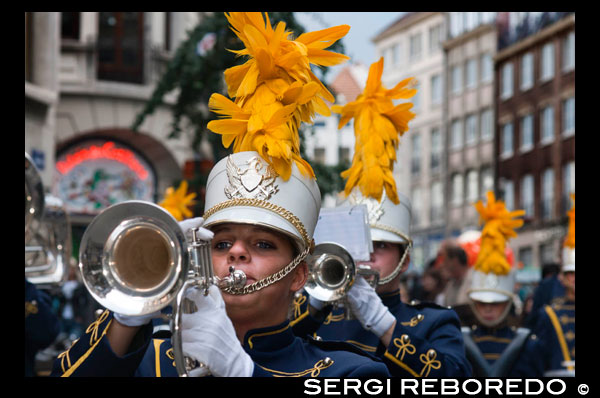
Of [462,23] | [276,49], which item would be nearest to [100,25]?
[276,49]

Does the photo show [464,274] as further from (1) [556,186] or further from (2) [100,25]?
(1) [556,186]

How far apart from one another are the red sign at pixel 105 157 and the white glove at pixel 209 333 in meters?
18.4

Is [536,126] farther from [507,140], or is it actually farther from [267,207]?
[267,207]

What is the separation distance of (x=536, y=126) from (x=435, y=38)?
9552 millimetres

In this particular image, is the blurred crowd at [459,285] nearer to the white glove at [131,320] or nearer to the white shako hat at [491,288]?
the white shako hat at [491,288]

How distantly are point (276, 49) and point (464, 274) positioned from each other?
749 cm

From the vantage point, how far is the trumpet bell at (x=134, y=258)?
2877 millimetres

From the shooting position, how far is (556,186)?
38750mm

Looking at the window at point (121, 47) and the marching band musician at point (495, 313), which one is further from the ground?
the window at point (121, 47)

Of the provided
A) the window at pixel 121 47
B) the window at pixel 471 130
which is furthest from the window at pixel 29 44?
the window at pixel 471 130

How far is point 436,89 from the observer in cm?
4869

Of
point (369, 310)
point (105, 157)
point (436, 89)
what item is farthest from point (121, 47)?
point (436, 89)

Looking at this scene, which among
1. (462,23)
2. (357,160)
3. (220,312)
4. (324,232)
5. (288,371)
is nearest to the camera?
(220,312)

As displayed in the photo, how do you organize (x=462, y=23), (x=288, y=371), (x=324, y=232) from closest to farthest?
(x=288, y=371) < (x=324, y=232) < (x=462, y=23)
